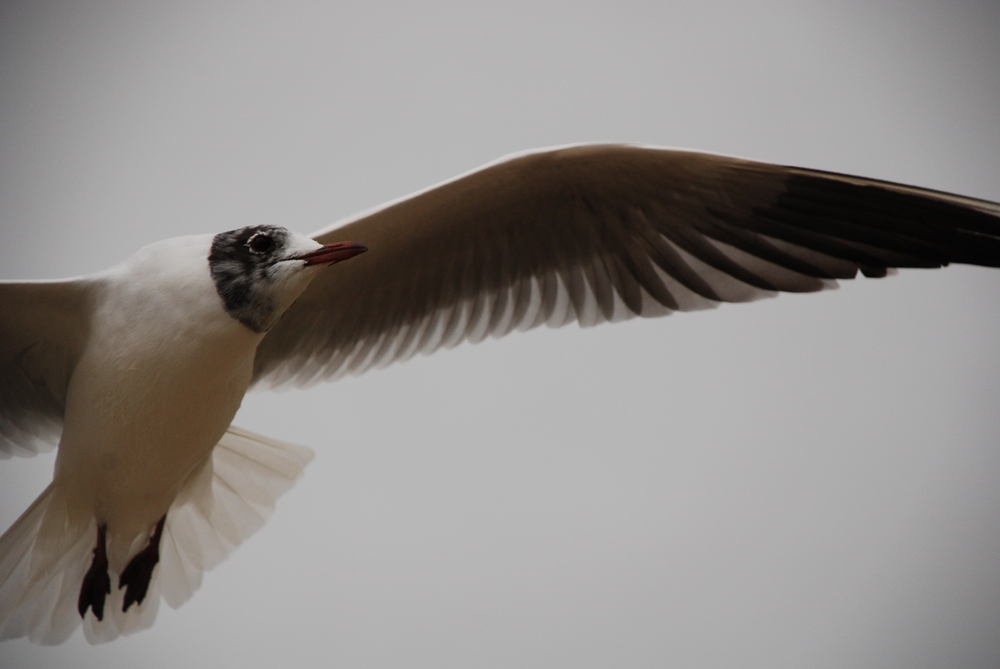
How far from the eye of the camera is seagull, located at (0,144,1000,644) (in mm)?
1403

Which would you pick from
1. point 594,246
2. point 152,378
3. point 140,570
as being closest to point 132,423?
point 152,378

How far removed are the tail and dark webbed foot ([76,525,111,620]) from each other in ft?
0.10

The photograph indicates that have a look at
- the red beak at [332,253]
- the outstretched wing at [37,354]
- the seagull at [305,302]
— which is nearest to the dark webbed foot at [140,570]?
Result: the seagull at [305,302]

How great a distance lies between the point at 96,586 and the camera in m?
1.67

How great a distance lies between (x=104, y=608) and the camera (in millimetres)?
1754

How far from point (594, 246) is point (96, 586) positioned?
1231 millimetres

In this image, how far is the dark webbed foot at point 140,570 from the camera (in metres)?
1.70

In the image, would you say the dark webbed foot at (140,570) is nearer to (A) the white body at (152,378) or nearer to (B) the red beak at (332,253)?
(A) the white body at (152,378)

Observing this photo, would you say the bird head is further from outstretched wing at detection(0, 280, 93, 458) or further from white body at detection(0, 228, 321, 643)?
outstretched wing at detection(0, 280, 93, 458)

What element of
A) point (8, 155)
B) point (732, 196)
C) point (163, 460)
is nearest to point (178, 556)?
point (163, 460)

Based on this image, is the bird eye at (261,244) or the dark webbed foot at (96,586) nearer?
the bird eye at (261,244)

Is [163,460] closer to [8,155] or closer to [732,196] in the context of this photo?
[732,196]

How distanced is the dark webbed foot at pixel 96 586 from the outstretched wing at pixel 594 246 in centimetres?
49

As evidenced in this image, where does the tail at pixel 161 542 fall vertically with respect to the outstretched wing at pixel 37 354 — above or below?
below
